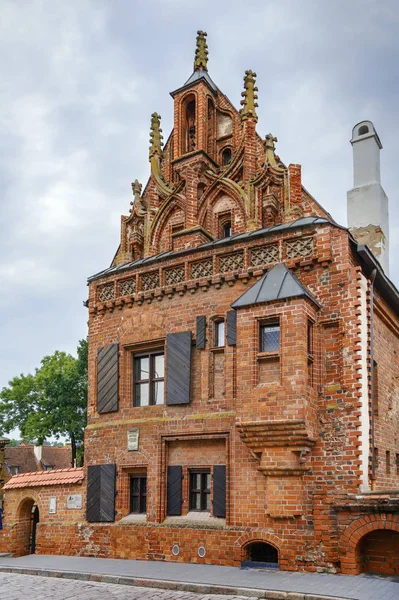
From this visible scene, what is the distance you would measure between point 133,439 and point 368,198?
927cm

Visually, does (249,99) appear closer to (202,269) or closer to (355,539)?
(202,269)

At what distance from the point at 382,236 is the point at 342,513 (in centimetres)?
834

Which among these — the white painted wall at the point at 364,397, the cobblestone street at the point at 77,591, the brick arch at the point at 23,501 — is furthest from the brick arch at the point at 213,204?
the cobblestone street at the point at 77,591

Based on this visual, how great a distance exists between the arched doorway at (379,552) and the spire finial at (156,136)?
1244 centimetres

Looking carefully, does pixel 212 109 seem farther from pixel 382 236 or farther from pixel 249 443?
pixel 249 443

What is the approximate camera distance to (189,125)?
62.8ft

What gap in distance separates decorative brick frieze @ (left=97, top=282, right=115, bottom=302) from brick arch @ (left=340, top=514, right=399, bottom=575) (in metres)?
8.77

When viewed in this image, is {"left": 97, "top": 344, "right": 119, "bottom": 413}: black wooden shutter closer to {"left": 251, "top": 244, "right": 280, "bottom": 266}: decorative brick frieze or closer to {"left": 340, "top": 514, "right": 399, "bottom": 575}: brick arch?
{"left": 251, "top": 244, "right": 280, "bottom": 266}: decorative brick frieze

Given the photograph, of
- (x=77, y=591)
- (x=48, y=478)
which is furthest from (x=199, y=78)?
(x=77, y=591)

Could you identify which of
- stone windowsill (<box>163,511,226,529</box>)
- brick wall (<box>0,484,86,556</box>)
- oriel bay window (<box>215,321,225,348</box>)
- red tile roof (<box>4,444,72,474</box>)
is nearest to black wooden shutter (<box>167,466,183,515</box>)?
stone windowsill (<box>163,511,226,529</box>)

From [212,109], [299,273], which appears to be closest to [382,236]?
[299,273]

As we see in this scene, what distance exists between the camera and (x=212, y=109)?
18734 millimetres

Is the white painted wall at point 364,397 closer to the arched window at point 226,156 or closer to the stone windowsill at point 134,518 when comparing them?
the stone windowsill at point 134,518

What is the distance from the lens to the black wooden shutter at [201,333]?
600 inches
